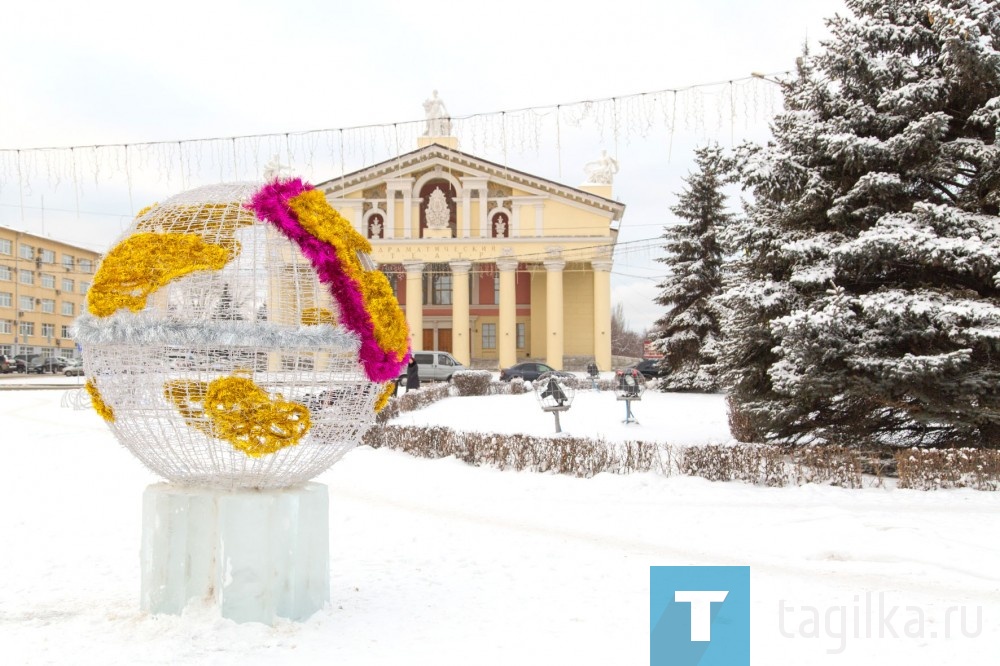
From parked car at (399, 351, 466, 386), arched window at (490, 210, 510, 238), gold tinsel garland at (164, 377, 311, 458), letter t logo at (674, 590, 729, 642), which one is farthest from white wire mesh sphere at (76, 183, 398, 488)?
arched window at (490, 210, 510, 238)

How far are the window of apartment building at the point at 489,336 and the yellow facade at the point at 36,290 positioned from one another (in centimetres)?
2930

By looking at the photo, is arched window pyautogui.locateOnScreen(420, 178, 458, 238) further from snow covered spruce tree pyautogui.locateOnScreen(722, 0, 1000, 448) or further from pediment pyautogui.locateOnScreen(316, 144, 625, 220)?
snow covered spruce tree pyautogui.locateOnScreen(722, 0, 1000, 448)

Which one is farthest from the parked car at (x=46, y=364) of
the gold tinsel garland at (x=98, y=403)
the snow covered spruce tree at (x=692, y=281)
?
the gold tinsel garland at (x=98, y=403)

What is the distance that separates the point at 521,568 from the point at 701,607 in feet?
5.05

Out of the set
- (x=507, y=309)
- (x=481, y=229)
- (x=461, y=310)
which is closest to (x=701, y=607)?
(x=507, y=309)

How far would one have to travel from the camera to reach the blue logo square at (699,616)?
184 inches

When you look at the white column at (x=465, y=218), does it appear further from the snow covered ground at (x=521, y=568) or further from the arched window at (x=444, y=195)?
the snow covered ground at (x=521, y=568)

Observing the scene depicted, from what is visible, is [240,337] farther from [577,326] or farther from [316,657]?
[577,326]

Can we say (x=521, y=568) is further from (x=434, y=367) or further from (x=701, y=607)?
(x=434, y=367)

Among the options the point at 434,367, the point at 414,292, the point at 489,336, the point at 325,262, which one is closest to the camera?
Answer: the point at 325,262

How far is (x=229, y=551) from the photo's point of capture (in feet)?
16.0

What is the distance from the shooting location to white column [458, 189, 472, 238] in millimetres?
44719

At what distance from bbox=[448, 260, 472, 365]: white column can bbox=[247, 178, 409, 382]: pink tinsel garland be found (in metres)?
39.4

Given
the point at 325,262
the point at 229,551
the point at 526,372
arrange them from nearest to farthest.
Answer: the point at 229,551 → the point at 325,262 → the point at 526,372
